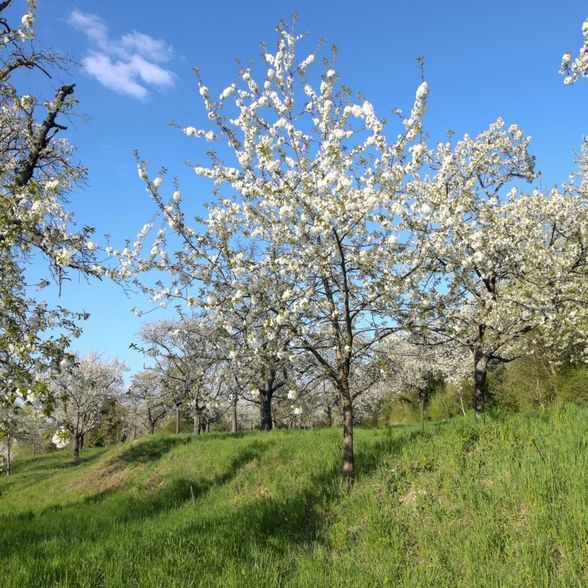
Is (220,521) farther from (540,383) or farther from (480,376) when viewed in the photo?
(540,383)

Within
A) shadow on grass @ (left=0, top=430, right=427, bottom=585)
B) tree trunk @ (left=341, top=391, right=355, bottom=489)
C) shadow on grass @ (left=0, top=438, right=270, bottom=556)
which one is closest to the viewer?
shadow on grass @ (left=0, top=430, right=427, bottom=585)

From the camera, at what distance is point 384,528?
6.60m

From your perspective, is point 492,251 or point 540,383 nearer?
point 492,251

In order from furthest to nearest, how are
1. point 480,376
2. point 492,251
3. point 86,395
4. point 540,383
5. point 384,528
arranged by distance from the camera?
point 86,395 < point 540,383 < point 480,376 < point 492,251 < point 384,528

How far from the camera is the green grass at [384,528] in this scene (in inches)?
205

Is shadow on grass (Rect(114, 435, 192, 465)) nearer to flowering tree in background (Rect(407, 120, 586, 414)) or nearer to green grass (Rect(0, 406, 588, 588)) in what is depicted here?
green grass (Rect(0, 406, 588, 588))

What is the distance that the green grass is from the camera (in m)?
5.20

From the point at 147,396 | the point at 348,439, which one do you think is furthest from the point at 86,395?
the point at 348,439

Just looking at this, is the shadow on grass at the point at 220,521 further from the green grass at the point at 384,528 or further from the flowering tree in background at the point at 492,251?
the flowering tree in background at the point at 492,251

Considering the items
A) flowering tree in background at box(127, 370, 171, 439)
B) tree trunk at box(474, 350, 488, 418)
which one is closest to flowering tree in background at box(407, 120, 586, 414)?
tree trunk at box(474, 350, 488, 418)

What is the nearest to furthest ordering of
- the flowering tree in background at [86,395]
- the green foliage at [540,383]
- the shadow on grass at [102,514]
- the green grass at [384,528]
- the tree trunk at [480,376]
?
the green grass at [384,528] → the shadow on grass at [102,514] → the tree trunk at [480,376] → the green foliage at [540,383] → the flowering tree in background at [86,395]

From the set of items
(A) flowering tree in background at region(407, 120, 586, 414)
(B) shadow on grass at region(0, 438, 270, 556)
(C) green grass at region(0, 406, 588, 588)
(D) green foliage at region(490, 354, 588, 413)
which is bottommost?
(B) shadow on grass at region(0, 438, 270, 556)

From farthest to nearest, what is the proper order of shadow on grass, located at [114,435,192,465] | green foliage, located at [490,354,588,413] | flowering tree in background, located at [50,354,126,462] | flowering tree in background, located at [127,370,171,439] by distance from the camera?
1. flowering tree in background, located at [127,370,171,439]
2. flowering tree in background, located at [50,354,126,462]
3. green foliage, located at [490,354,588,413]
4. shadow on grass, located at [114,435,192,465]


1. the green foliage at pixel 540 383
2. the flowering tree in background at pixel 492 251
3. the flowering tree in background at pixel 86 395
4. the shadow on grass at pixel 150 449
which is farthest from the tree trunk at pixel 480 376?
the flowering tree in background at pixel 86 395
